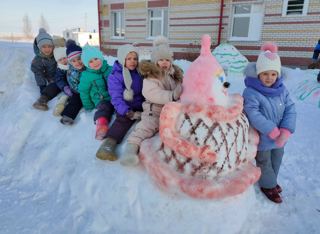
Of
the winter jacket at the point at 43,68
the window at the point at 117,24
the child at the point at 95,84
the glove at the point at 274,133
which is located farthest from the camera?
the window at the point at 117,24

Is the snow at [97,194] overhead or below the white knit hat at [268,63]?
below

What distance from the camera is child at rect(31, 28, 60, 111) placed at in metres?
4.45

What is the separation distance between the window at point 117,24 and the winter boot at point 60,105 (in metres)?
12.3

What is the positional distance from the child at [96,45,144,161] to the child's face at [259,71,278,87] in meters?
1.29

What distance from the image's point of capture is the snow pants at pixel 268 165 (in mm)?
3027

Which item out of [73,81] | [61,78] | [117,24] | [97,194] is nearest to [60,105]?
[73,81]

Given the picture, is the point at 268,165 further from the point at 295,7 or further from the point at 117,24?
the point at 117,24

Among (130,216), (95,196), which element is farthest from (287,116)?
(95,196)

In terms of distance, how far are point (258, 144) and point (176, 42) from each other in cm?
1105

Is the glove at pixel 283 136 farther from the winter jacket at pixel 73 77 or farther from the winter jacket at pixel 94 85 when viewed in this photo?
the winter jacket at pixel 73 77

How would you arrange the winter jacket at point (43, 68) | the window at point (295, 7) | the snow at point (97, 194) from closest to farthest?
the snow at point (97, 194)
the winter jacket at point (43, 68)
the window at point (295, 7)

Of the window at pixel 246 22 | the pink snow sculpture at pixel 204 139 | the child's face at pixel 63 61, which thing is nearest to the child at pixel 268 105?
the pink snow sculpture at pixel 204 139

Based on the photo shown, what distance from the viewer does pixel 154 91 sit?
2816 millimetres

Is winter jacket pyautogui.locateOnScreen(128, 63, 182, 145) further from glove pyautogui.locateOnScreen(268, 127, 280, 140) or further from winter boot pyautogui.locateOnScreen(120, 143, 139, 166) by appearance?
glove pyautogui.locateOnScreen(268, 127, 280, 140)
